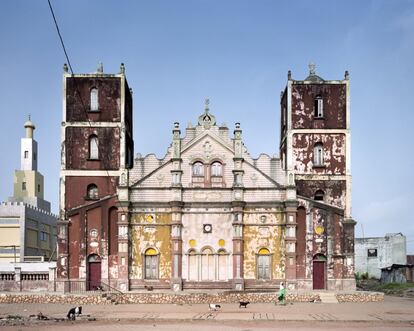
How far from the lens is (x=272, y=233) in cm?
4775

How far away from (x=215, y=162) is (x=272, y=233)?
21.6 feet

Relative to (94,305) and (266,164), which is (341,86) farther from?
(94,305)

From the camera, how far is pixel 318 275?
47.5 m

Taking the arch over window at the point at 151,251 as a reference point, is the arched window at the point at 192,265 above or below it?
below

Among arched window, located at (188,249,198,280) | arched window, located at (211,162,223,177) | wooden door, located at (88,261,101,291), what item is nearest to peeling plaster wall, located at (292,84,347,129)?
arched window, located at (211,162,223,177)

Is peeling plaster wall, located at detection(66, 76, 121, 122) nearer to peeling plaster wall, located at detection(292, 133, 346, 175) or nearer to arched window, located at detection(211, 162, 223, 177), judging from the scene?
Answer: arched window, located at detection(211, 162, 223, 177)

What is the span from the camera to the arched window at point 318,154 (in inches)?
1965

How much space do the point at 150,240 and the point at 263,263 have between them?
8.29 metres

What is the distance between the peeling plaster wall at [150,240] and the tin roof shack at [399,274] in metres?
35.1

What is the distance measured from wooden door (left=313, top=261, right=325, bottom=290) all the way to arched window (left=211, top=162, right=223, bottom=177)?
9404mm

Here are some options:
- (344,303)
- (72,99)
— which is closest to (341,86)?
(344,303)

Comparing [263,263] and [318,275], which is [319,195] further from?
[263,263]

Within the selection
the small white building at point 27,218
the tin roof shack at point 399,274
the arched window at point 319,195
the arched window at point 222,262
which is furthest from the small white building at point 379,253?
the arched window at point 222,262

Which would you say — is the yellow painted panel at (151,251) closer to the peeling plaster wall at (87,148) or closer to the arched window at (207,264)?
the arched window at (207,264)
